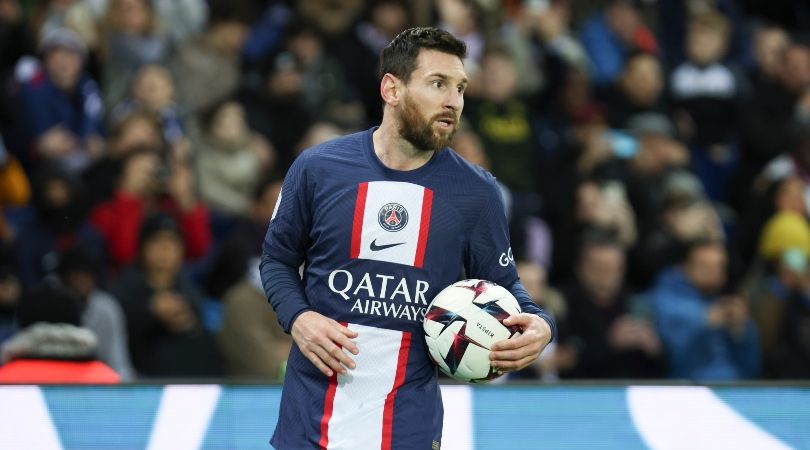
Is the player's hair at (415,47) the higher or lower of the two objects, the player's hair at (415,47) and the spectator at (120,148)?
the higher

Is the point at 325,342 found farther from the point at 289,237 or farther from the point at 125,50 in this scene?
the point at 125,50

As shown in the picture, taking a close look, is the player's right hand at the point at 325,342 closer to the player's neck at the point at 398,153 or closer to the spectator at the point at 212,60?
the player's neck at the point at 398,153

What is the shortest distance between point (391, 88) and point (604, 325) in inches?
202

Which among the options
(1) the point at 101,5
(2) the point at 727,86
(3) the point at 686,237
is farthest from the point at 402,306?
(2) the point at 727,86

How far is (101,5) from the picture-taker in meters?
11.2

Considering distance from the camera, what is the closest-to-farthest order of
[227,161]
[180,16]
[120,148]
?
[120,148] → [227,161] → [180,16]

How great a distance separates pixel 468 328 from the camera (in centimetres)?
431

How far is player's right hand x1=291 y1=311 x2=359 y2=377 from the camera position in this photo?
4250 millimetres

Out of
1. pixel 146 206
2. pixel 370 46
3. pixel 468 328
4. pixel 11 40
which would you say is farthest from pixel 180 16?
pixel 468 328

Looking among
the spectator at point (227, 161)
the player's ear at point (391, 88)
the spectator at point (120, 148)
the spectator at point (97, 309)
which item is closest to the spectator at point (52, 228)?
the spectator at point (120, 148)

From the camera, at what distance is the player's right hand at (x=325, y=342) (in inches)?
167

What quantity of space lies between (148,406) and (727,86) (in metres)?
7.88

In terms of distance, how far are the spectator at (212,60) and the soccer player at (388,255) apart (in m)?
6.38

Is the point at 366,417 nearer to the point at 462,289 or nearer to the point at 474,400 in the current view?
the point at 462,289
